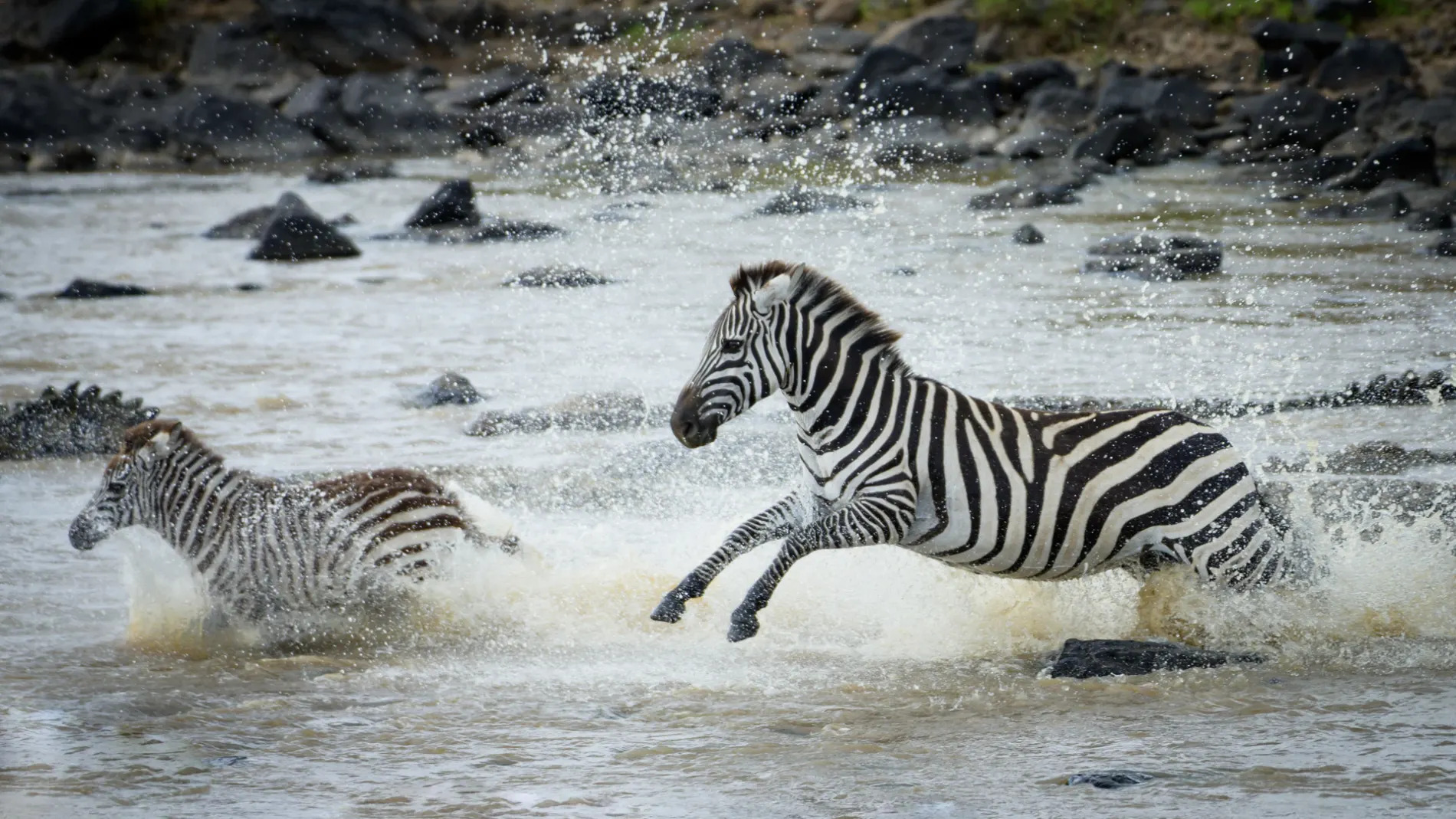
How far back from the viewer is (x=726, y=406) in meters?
7.14

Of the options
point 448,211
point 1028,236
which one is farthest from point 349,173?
point 1028,236

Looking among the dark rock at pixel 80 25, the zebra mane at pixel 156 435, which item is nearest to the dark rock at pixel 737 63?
the dark rock at pixel 80 25

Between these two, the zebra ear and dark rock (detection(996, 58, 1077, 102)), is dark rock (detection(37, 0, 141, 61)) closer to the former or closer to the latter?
dark rock (detection(996, 58, 1077, 102))

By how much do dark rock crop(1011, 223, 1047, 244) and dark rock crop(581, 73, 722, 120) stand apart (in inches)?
644

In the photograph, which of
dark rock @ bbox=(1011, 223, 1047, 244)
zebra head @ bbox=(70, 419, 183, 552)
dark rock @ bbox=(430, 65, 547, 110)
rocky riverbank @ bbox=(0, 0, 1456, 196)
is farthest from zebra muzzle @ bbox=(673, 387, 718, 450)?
dark rock @ bbox=(430, 65, 547, 110)

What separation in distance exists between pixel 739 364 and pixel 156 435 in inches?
100

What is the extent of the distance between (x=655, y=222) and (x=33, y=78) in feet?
61.7

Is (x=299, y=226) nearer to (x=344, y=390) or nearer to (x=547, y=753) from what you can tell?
(x=344, y=390)

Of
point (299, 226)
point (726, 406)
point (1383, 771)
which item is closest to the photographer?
point (1383, 771)

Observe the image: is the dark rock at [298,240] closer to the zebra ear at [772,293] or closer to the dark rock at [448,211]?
the dark rock at [448,211]

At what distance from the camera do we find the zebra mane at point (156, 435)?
303 inches

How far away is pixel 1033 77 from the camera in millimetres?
34719

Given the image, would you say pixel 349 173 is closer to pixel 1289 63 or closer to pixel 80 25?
pixel 1289 63

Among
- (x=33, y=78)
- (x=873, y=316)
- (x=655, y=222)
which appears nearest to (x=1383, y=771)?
(x=873, y=316)
